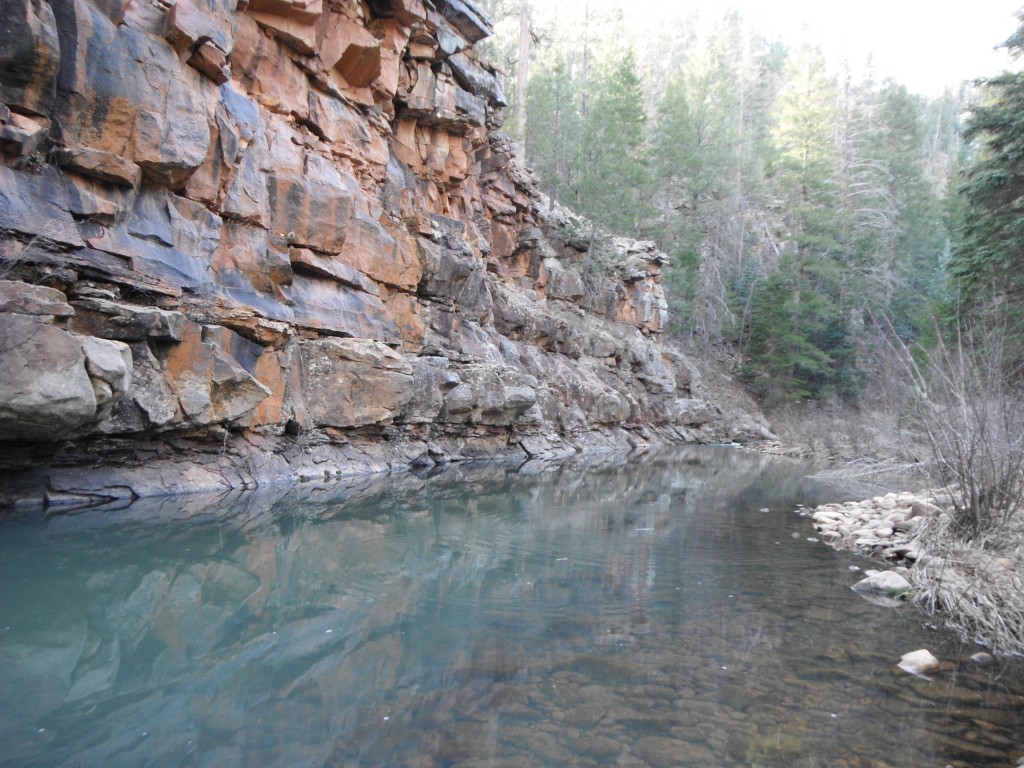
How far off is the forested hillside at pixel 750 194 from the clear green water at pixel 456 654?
28610mm

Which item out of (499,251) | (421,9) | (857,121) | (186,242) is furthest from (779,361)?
(186,242)

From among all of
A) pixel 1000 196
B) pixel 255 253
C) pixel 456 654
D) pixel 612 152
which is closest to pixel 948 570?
pixel 456 654

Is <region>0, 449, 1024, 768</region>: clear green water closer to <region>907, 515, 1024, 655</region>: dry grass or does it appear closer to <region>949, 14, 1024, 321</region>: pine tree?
<region>907, 515, 1024, 655</region>: dry grass

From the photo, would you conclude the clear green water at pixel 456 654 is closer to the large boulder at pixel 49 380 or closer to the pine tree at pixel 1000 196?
the large boulder at pixel 49 380

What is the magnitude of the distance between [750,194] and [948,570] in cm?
4403

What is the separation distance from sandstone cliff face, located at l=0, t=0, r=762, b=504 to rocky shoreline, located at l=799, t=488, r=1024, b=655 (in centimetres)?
1038

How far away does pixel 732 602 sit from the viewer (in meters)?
6.50

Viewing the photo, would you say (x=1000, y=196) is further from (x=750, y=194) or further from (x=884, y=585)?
(x=750, y=194)

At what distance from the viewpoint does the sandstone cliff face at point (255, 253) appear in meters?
9.61

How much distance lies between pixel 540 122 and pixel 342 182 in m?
22.4

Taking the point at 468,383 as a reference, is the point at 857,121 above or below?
above

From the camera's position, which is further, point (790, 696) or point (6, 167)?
point (6, 167)

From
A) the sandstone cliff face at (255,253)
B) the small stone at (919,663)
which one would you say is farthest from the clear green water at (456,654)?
the sandstone cliff face at (255,253)

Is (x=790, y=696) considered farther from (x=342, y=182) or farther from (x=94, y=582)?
(x=342, y=182)
